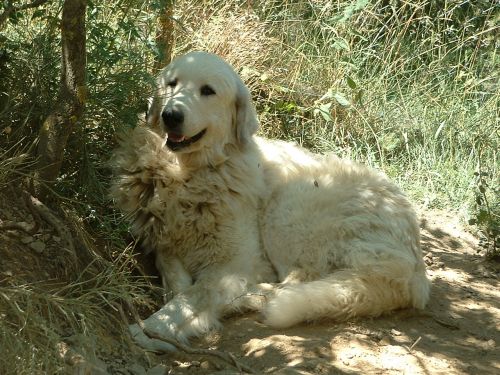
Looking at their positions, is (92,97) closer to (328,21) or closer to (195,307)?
(195,307)

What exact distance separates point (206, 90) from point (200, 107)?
0.45ft

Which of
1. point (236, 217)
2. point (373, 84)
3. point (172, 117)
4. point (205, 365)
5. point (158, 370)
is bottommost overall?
point (205, 365)

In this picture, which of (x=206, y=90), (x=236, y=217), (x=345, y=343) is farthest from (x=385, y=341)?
(x=206, y=90)

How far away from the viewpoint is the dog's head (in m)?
4.43

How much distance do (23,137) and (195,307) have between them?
53.4 inches

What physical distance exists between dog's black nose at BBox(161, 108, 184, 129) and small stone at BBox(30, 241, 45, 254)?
1.04 metres

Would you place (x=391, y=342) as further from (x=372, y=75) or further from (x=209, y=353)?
(x=372, y=75)

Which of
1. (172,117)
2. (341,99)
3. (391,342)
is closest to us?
(391,342)

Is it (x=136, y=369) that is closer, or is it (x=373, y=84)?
(x=136, y=369)

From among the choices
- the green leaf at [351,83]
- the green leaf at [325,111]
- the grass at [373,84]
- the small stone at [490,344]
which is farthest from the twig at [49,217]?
the green leaf at [351,83]

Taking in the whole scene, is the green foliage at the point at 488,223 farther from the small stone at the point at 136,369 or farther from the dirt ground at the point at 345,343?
the small stone at the point at 136,369

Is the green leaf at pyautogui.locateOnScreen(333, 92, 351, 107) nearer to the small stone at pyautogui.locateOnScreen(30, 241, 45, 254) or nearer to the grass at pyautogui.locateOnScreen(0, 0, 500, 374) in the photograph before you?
the grass at pyautogui.locateOnScreen(0, 0, 500, 374)

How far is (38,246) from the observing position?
385 centimetres

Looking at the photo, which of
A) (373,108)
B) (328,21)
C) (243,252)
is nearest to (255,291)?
(243,252)
